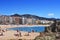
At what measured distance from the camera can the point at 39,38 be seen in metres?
15.3

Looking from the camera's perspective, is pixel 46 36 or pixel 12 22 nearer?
pixel 46 36

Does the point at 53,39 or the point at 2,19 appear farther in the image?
the point at 2,19

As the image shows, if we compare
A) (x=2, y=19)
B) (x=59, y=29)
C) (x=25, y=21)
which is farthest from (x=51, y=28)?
(x=25, y=21)

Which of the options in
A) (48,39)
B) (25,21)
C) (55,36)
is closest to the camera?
(48,39)

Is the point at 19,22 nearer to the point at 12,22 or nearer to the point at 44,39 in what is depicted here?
the point at 12,22

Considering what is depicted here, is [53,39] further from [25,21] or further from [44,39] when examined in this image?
[25,21]

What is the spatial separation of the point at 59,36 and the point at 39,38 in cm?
171

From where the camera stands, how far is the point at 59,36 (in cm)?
1574

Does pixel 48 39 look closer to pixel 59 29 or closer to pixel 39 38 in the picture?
pixel 39 38

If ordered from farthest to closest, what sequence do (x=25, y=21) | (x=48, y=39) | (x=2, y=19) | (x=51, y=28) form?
(x=25, y=21) < (x=2, y=19) < (x=51, y=28) < (x=48, y=39)

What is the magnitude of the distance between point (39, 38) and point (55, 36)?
5.18ft

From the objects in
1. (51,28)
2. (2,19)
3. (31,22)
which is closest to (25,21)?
(31,22)

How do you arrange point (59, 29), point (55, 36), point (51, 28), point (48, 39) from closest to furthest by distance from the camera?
point (48, 39) < point (55, 36) < point (59, 29) < point (51, 28)

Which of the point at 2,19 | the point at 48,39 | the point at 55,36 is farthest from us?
the point at 2,19
